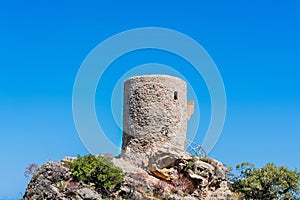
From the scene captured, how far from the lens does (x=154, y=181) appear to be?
27406 millimetres

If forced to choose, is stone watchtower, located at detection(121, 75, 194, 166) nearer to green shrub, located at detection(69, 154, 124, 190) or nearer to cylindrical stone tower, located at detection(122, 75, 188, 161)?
cylindrical stone tower, located at detection(122, 75, 188, 161)

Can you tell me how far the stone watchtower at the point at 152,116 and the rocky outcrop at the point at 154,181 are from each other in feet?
3.10

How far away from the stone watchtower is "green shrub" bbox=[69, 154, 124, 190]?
3.52m

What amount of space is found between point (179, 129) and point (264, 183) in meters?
5.69

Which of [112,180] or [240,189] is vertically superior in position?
[240,189]

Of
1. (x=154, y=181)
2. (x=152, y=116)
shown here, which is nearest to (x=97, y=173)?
(x=154, y=181)

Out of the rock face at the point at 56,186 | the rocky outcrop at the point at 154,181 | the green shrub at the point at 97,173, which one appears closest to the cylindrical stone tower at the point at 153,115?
the rocky outcrop at the point at 154,181

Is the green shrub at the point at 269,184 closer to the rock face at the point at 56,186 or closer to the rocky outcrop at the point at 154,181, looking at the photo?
the rocky outcrop at the point at 154,181

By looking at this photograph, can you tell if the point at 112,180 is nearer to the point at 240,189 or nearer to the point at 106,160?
the point at 106,160

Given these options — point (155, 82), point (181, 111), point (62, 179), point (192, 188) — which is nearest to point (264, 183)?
point (192, 188)

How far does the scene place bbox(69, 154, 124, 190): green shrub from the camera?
83.5ft

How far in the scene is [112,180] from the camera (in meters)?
25.7

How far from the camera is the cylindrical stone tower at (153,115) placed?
→ 29.2m

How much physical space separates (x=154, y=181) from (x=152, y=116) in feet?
12.6
